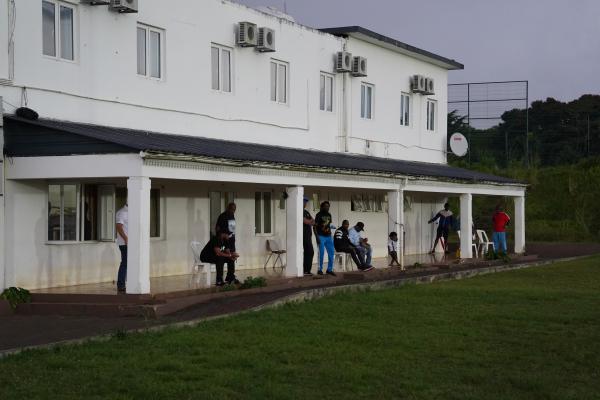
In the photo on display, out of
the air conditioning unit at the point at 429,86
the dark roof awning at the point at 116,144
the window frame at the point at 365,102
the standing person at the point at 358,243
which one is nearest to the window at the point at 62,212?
the dark roof awning at the point at 116,144

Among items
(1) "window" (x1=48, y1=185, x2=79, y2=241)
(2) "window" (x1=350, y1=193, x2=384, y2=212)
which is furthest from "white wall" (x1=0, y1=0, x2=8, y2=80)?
(2) "window" (x1=350, y1=193, x2=384, y2=212)

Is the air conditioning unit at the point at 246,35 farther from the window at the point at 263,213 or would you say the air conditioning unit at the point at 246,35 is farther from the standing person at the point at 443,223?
the standing person at the point at 443,223

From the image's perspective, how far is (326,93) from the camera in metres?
27.4

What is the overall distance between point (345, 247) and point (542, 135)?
44300 millimetres

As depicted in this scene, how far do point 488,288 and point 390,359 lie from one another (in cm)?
951

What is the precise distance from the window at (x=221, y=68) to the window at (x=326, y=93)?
177 inches

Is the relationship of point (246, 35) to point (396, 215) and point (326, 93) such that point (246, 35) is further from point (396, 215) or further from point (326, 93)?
point (396, 215)

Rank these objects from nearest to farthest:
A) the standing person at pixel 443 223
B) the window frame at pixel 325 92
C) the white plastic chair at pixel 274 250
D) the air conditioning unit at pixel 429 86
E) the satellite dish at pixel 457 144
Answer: the white plastic chair at pixel 274 250 < the window frame at pixel 325 92 < the standing person at pixel 443 223 < the air conditioning unit at pixel 429 86 < the satellite dish at pixel 457 144

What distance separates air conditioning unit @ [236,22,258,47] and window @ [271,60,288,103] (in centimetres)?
167

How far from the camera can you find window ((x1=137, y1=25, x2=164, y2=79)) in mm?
20250

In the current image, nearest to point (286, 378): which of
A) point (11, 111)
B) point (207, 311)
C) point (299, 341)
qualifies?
point (299, 341)

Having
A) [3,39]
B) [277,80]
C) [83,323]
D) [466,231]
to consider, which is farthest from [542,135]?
[83,323]

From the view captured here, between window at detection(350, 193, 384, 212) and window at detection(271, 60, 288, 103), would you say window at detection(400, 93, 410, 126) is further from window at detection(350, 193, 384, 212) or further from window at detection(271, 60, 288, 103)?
window at detection(271, 60, 288, 103)

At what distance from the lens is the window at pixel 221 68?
2261cm
